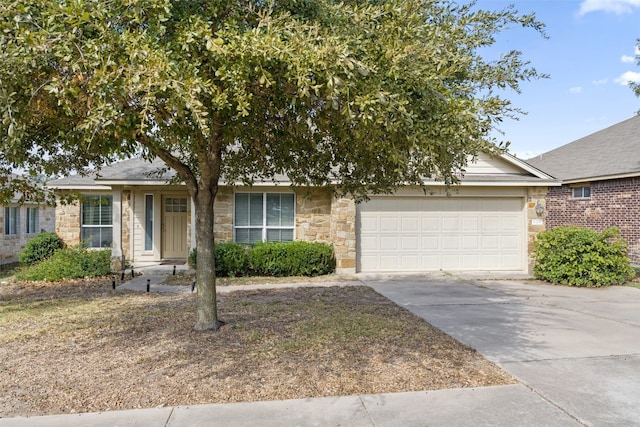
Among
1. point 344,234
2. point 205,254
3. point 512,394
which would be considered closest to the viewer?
point 512,394

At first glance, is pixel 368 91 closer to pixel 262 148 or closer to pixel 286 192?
pixel 262 148

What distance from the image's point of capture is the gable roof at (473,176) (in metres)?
11.3

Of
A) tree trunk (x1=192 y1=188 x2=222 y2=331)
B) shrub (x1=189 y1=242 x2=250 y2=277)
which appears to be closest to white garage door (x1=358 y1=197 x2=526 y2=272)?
shrub (x1=189 y1=242 x2=250 y2=277)

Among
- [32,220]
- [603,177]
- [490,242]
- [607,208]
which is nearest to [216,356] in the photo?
[490,242]

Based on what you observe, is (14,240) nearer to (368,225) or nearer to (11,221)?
(11,221)

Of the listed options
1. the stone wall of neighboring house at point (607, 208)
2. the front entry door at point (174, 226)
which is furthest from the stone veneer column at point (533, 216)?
the front entry door at point (174, 226)

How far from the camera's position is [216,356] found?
4.80 m

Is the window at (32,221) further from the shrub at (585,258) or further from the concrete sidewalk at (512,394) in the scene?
the shrub at (585,258)

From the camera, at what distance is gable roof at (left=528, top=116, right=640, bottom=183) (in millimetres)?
13906

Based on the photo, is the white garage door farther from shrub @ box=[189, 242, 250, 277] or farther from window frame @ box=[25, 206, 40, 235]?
window frame @ box=[25, 206, 40, 235]

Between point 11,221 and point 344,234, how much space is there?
13.5 meters

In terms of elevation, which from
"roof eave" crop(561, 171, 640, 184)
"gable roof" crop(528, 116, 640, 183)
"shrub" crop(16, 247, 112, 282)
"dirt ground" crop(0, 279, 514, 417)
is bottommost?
"dirt ground" crop(0, 279, 514, 417)

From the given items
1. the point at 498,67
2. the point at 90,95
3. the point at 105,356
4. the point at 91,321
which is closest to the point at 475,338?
the point at 498,67

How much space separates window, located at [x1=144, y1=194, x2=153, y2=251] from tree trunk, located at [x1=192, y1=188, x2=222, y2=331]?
8141 mm
